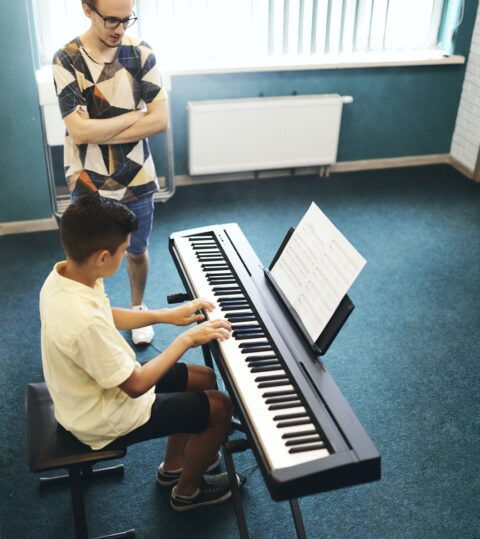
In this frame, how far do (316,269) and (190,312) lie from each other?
46 centimetres

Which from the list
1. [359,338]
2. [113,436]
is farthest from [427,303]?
[113,436]

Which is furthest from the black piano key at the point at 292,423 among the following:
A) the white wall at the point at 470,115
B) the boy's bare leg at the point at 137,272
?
the white wall at the point at 470,115

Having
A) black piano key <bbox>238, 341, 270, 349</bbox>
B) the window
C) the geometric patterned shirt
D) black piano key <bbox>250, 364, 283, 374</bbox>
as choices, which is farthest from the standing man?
the window

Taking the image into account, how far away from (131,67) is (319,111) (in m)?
2.34

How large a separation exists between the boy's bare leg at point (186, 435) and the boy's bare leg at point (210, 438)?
0.14 m

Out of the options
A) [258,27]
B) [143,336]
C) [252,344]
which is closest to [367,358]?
[143,336]

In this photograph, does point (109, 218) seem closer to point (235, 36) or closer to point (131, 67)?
point (131, 67)

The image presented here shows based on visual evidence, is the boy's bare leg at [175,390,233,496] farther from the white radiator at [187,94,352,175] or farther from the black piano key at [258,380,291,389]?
the white radiator at [187,94,352,175]

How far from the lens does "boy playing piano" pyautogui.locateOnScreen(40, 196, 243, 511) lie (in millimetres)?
1762

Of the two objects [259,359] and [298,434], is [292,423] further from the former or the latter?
[259,359]

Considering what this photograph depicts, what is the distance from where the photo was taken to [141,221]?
3.02m

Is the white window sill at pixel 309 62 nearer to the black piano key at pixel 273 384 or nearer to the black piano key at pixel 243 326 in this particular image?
the black piano key at pixel 243 326

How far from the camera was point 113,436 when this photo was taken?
1.96m

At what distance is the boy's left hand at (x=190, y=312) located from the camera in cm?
217
